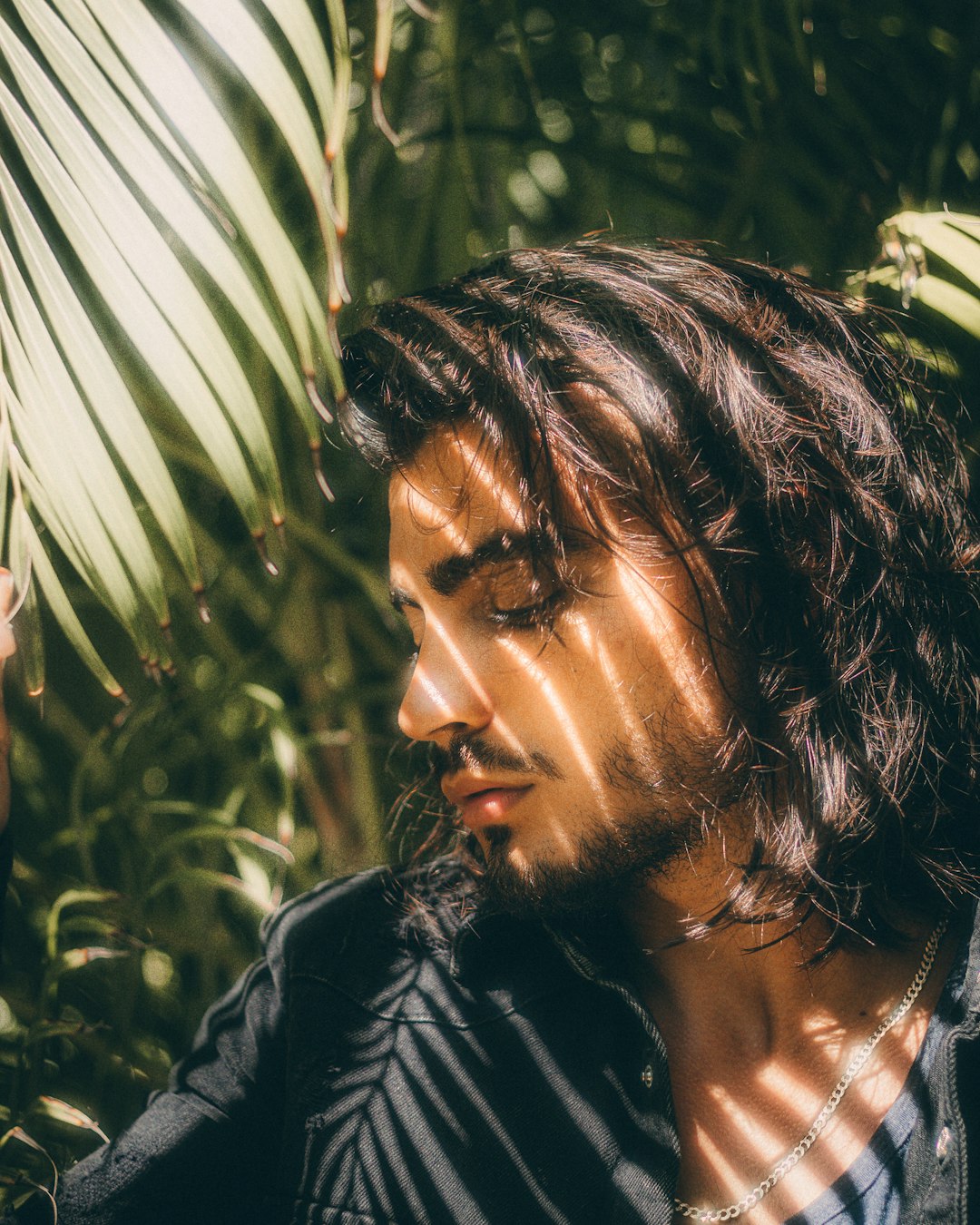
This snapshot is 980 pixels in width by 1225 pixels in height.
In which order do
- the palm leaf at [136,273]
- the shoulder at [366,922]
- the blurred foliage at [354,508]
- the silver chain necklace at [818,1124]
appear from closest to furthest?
1. the palm leaf at [136,273]
2. the silver chain necklace at [818,1124]
3. the shoulder at [366,922]
4. the blurred foliage at [354,508]

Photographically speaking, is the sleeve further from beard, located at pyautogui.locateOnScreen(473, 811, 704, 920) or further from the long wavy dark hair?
the long wavy dark hair

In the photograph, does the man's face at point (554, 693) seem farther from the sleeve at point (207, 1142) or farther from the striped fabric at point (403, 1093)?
the sleeve at point (207, 1142)

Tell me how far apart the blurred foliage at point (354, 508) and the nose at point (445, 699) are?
0.30m

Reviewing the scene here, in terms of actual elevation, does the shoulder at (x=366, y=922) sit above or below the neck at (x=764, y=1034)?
above

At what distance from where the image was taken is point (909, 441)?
0.87m

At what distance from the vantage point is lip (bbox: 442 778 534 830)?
0.75 meters

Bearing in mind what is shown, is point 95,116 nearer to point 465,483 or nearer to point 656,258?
point 465,483

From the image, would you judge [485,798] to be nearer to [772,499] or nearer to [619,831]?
[619,831]

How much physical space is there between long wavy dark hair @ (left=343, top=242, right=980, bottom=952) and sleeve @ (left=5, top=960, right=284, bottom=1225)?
466 millimetres

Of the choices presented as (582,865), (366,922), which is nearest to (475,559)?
(582,865)

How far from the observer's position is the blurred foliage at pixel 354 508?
98 cm

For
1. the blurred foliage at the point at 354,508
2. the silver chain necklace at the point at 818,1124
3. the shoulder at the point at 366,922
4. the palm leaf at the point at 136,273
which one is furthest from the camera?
the blurred foliage at the point at 354,508

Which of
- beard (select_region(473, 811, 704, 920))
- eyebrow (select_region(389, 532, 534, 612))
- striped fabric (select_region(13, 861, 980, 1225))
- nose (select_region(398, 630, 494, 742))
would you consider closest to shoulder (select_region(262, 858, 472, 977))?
striped fabric (select_region(13, 861, 980, 1225))

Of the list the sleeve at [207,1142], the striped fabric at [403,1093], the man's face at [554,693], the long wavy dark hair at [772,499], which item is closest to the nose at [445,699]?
the man's face at [554,693]
